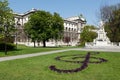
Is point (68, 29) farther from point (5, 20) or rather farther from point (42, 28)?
point (5, 20)

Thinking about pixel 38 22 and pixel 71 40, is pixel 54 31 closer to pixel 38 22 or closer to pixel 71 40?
pixel 38 22

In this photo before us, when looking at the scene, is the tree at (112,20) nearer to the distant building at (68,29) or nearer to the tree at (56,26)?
the tree at (56,26)

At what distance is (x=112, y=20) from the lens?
6362cm

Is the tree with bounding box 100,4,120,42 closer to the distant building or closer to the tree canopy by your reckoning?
the tree canopy

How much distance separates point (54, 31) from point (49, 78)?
56.4 meters

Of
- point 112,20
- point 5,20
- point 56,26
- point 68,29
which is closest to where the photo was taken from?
point 5,20

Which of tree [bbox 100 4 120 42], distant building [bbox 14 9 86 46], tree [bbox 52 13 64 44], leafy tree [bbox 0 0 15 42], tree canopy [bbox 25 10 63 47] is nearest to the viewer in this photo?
leafy tree [bbox 0 0 15 42]

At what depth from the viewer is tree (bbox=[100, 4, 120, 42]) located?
2413 inches

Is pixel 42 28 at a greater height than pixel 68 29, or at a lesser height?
lesser

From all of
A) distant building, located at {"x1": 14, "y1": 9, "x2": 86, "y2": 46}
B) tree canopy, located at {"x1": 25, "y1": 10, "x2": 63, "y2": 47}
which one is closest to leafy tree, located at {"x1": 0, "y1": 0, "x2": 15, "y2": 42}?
tree canopy, located at {"x1": 25, "y1": 10, "x2": 63, "y2": 47}

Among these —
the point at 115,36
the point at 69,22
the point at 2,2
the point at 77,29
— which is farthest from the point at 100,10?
the point at 77,29

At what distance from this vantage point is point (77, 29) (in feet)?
483

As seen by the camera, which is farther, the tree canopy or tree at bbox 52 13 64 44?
tree at bbox 52 13 64 44

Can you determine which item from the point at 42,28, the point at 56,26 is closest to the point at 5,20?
the point at 42,28
